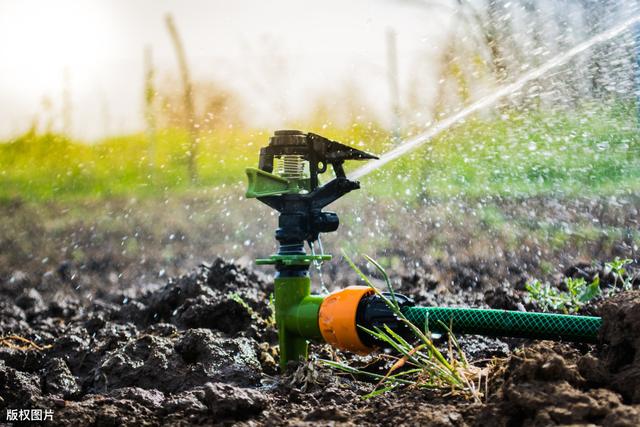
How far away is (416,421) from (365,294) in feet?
2.05

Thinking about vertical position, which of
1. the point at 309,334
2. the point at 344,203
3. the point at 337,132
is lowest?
the point at 309,334

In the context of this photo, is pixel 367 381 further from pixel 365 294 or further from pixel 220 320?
pixel 220 320

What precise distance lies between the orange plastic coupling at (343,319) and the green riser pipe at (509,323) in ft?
0.48

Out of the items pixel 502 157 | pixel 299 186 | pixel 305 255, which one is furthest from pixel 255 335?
pixel 502 157

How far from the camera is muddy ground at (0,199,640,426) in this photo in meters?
1.69

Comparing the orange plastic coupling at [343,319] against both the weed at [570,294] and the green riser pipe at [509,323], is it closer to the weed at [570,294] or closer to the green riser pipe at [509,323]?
the green riser pipe at [509,323]

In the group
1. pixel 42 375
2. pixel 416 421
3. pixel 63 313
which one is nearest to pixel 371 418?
pixel 416 421

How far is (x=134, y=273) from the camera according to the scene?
17.7 feet

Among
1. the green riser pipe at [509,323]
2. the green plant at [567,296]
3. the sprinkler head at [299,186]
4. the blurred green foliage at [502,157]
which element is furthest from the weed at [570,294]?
the blurred green foliage at [502,157]

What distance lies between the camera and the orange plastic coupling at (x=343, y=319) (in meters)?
2.23

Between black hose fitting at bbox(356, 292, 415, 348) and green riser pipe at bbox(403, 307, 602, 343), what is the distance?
40mm

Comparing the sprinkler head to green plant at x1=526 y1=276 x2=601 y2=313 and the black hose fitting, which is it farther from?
green plant at x1=526 y1=276 x2=601 y2=313

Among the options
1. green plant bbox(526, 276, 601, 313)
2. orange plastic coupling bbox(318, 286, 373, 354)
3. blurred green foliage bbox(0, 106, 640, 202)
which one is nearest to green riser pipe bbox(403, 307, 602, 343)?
orange plastic coupling bbox(318, 286, 373, 354)

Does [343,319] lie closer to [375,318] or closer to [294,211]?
[375,318]
